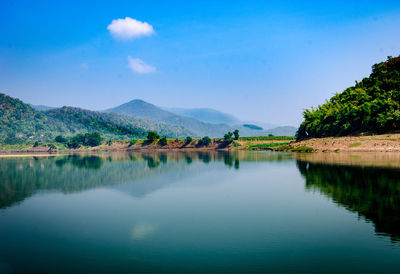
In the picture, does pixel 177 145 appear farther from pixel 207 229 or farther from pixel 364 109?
pixel 207 229

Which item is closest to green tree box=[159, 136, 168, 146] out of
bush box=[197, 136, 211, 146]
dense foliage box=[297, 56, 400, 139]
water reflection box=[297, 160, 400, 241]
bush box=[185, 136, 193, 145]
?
bush box=[185, 136, 193, 145]

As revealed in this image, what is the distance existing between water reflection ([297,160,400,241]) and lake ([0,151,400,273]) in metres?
0.08

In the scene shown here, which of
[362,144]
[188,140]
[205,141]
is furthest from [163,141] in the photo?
[362,144]

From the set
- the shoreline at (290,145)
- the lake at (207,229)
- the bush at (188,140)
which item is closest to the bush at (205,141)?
the shoreline at (290,145)

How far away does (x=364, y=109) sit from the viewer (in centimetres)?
8662

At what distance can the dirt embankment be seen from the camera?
70.1m

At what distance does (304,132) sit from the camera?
376ft

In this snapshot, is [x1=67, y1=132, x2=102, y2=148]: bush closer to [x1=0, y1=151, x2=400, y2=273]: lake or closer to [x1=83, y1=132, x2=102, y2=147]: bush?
[x1=83, y1=132, x2=102, y2=147]: bush

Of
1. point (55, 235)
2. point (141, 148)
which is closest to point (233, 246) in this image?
point (55, 235)

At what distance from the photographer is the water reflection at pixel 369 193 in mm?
18219

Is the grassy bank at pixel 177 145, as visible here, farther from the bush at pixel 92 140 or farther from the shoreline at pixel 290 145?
the bush at pixel 92 140

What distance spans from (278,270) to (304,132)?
109 m

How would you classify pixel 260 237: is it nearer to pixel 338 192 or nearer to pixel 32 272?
pixel 32 272

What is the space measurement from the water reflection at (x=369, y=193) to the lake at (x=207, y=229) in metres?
0.08
